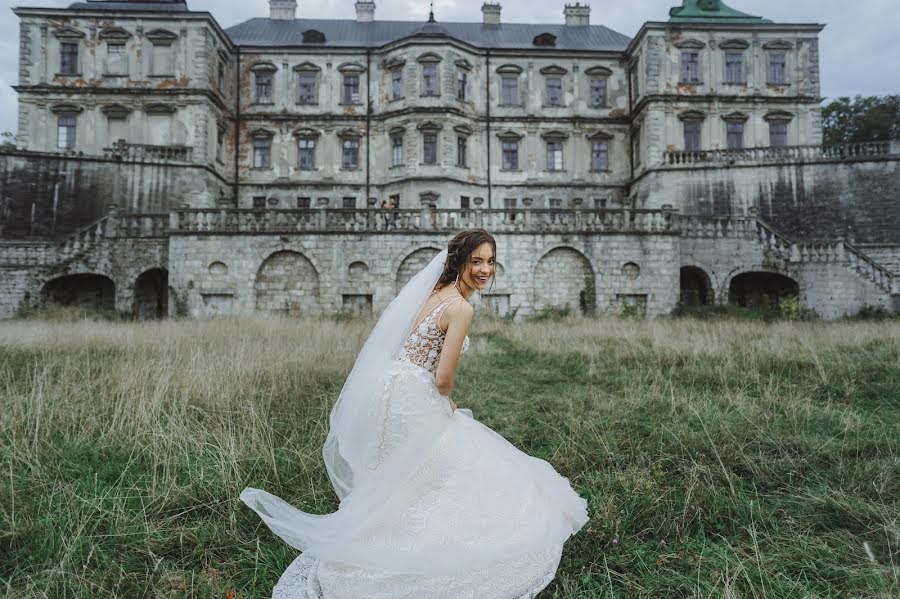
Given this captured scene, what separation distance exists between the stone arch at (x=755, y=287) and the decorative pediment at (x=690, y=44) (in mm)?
13713

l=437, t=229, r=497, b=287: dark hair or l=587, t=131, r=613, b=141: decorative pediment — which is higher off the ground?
l=587, t=131, r=613, b=141: decorative pediment

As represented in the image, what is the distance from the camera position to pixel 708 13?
103ft

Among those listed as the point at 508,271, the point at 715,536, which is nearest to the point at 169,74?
the point at 508,271

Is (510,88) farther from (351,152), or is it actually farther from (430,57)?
(351,152)

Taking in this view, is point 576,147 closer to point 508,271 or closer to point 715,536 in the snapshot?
point 508,271

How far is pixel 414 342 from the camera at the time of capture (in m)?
3.01

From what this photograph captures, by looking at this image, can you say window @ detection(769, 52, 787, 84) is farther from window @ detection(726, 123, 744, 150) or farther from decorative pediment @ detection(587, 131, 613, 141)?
decorative pediment @ detection(587, 131, 613, 141)

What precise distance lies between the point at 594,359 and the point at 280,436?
6.01 metres

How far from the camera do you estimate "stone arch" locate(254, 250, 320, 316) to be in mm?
19734

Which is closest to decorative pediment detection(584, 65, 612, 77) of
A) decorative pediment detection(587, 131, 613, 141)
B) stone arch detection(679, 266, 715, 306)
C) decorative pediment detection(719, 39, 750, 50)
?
decorative pediment detection(587, 131, 613, 141)

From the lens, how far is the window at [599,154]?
31.8 meters

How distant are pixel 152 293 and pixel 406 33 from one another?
2291 cm

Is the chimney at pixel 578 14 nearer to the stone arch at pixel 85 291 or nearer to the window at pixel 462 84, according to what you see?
the window at pixel 462 84

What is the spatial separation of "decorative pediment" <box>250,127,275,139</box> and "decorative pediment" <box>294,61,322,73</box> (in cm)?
414
